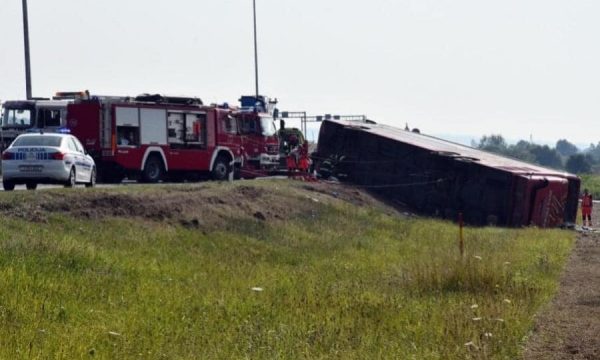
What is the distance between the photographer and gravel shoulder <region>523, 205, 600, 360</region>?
1258cm

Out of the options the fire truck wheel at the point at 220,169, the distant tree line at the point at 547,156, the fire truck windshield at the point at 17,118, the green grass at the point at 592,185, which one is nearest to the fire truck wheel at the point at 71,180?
the fire truck wheel at the point at 220,169

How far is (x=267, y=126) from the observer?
1699 inches

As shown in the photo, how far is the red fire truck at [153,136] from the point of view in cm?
3494

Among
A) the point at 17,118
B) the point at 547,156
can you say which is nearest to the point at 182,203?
the point at 17,118

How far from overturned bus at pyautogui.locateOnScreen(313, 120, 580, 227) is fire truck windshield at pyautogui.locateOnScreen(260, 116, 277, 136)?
1.99 meters

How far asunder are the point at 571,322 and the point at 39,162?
1506 cm

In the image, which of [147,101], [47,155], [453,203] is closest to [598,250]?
[453,203]

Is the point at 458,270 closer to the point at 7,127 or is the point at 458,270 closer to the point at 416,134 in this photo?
the point at 7,127

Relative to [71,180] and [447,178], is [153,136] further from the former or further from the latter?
[447,178]

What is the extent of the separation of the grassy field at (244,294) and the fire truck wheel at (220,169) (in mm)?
13449

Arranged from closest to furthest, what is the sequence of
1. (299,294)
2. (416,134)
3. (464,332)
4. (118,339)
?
(118,339) < (464,332) < (299,294) < (416,134)

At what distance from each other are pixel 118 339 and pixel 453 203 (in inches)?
1033

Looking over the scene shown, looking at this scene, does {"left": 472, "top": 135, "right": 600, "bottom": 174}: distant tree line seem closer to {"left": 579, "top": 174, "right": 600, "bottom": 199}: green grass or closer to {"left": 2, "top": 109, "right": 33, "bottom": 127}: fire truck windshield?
{"left": 579, "top": 174, "right": 600, "bottom": 199}: green grass

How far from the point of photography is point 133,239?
20.7 m
